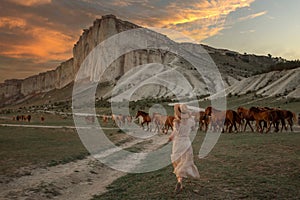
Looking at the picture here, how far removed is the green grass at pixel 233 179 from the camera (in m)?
10.2

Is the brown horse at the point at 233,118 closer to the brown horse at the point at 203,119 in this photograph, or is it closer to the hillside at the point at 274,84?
the brown horse at the point at 203,119

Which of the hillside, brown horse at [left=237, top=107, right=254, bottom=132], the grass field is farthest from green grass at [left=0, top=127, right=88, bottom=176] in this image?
the hillside

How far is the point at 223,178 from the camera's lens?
12109 millimetres

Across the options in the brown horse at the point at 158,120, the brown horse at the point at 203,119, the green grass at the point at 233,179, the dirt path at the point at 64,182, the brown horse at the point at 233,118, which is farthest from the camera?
the brown horse at the point at 158,120

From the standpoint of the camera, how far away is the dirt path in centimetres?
1264

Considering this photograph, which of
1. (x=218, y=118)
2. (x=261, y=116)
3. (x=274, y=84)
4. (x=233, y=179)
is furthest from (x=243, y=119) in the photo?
(x=274, y=84)

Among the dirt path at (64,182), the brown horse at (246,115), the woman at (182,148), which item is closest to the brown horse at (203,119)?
the brown horse at (246,115)

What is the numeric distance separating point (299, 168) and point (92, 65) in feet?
515

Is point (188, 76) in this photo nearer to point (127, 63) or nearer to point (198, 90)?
point (198, 90)

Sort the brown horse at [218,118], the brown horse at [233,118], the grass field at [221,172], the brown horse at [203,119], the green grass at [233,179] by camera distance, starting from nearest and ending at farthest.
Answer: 1. the green grass at [233,179]
2. the grass field at [221,172]
3. the brown horse at [233,118]
4. the brown horse at [218,118]
5. the brown horse at [203,119]

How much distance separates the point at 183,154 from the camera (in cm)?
1001

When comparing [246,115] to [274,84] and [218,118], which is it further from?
[274,84]

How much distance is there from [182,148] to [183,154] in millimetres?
184

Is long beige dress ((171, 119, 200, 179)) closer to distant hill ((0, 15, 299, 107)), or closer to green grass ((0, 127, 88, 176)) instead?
green grass ((0, 127, 88, 176))
